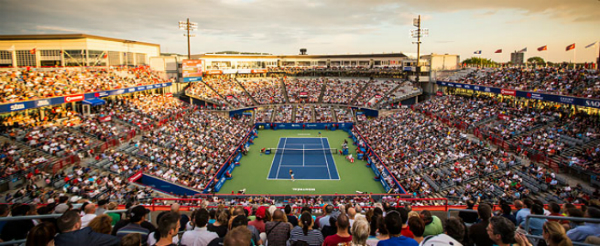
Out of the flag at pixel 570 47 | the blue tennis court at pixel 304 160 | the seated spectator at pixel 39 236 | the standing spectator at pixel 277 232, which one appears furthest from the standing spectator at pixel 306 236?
the flag at pixel 570 47

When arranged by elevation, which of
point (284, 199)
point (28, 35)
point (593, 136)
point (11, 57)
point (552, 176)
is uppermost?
point (28, 35)

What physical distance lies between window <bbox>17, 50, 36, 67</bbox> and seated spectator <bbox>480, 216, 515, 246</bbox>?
44.5 m

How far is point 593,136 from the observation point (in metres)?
21.8

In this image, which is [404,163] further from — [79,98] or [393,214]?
[79,98]

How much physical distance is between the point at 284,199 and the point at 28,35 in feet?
114

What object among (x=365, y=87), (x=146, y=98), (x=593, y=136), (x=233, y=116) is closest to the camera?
(x=593, y=136)

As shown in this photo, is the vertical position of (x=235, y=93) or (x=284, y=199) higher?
(x=235, y=93)

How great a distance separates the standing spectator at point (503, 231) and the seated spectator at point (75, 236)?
533 centimetres

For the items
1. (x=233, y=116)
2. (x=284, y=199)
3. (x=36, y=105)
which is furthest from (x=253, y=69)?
(x=284, y=199)

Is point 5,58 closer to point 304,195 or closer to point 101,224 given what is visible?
point 304,195

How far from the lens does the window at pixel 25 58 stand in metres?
33.3

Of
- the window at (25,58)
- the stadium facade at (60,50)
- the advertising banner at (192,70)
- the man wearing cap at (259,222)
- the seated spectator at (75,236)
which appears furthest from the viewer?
the advertising banner at (192,70)

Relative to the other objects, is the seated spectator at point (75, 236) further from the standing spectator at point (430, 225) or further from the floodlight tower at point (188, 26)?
the floodlight tower at point (188, 26)

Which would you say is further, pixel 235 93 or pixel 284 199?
pixel 235 93
